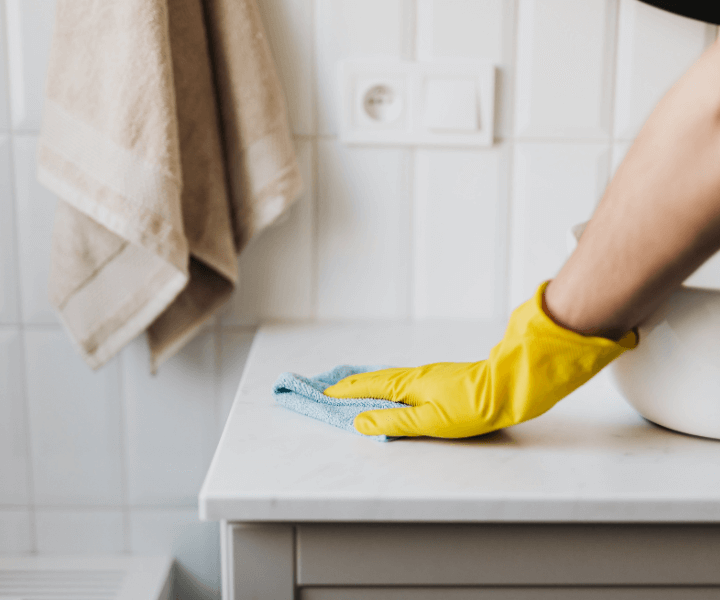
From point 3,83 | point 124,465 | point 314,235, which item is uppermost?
point 3,83

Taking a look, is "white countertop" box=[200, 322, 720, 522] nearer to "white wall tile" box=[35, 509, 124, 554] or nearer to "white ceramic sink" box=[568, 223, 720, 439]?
"white ceramic sink" box=[568, 223, 720, 439]

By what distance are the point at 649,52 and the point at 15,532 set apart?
1.20 metres

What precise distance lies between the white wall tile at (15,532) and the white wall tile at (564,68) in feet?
3.15

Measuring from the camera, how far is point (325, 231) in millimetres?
952

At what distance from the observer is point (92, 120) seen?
2.49 ft

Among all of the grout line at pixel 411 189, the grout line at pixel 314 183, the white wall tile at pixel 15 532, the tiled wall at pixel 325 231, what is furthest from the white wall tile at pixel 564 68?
the white wall tile at pixel 15 532

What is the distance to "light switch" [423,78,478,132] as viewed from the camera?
90 centimetres

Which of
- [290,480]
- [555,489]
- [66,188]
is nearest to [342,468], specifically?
[290,480]

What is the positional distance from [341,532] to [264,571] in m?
0.06

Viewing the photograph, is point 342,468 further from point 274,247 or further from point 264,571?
point 274,247

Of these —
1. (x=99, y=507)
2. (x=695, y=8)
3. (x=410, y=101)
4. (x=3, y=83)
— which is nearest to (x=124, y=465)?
(x=99, y=507)

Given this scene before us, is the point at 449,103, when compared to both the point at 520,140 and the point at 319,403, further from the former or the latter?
the point at 319,403

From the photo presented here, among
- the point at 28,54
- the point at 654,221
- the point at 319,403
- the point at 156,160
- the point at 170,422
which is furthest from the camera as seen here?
the point at 170,422

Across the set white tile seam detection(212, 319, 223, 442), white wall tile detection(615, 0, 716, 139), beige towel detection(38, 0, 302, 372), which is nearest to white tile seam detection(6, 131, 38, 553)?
beige towel detection(38, 0, 302, 372)
